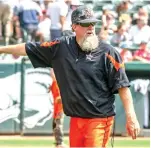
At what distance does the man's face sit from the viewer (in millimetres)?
6179

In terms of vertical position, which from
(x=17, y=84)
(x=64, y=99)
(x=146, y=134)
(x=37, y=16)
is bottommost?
(x=146, y=134)

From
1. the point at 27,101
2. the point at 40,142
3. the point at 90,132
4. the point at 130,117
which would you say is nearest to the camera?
the point at 130,117

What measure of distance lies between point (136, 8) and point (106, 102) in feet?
39.5

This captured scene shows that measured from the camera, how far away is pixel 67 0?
15.9 meters

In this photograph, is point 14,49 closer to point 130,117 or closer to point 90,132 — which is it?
point 90,132

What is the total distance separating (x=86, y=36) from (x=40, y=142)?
699 centimetres

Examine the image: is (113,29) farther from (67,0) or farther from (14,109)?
(14,109)

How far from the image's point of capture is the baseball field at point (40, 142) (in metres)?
12.2

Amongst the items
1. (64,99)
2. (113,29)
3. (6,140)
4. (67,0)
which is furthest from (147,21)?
(64,99)

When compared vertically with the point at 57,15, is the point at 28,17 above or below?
below

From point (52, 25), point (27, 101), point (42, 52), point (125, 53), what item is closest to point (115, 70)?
point (42, 52)

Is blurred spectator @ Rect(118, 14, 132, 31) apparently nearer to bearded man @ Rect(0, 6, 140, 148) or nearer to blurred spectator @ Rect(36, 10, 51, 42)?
blurred spectator @ Rect(36, 10, 51, 42)

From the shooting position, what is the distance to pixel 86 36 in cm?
622

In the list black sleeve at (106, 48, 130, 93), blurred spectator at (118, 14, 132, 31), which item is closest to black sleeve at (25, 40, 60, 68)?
black sleeve at (106, 48, 130, 93)
